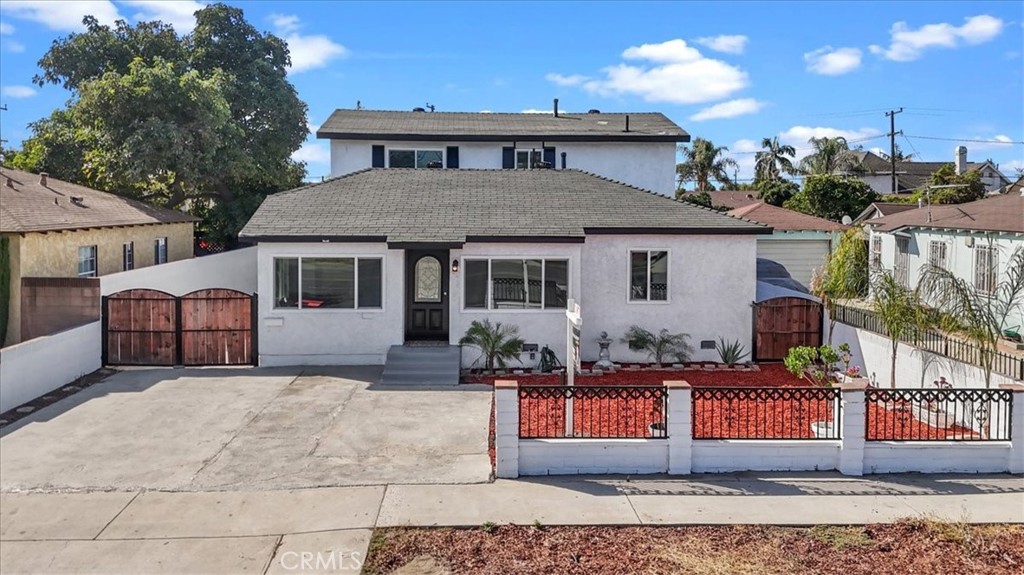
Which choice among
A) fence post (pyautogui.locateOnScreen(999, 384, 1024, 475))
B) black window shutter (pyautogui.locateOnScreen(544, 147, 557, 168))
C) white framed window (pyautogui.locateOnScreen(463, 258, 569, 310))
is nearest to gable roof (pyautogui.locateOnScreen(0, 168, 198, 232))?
white framed window (pyautogui.locateOnScreen(463, 258, 569, 310))

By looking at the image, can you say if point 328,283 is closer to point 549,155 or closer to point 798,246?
point 549,155

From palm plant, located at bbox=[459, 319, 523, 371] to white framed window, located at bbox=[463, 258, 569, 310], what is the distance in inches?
19.0

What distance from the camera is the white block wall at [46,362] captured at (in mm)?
11797

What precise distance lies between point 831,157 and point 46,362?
61.8m

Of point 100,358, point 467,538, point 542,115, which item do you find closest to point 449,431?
point 467,538

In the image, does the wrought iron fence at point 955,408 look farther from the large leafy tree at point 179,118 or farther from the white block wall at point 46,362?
the large leafy tree at point 179,118

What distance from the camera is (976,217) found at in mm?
20609

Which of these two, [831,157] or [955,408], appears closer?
[955,408]

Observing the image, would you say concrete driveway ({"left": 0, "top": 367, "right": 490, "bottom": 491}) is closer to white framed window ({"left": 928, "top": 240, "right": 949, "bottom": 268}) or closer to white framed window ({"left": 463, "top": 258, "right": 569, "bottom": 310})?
white framed window ({"left": 463, "top": 258, "right": 569, "bottom": 310})

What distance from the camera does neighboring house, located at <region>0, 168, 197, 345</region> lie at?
15367mm

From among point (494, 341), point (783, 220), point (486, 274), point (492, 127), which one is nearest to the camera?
point (494, 341)

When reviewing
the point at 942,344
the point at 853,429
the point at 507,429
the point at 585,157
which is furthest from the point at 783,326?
the point at 585,157

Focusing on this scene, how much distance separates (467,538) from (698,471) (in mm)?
3522

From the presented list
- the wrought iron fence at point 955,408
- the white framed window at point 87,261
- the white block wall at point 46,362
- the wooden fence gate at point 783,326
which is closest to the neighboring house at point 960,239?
the wooden fence gate at point 783,326
